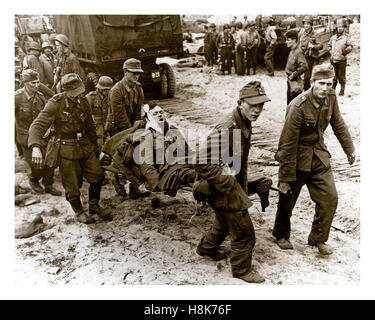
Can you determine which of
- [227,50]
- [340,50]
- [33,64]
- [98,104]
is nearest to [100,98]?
[98,104]

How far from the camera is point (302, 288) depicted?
336cm

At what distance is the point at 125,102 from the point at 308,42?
153 inches

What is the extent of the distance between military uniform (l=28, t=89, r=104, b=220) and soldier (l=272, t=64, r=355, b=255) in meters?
2.15

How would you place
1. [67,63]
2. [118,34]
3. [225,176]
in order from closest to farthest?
[225,176]
[67,63]
[118,34]

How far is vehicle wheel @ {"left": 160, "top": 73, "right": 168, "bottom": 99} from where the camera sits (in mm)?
9602

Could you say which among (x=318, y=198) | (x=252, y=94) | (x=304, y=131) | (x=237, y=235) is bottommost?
(x=237, y=235)

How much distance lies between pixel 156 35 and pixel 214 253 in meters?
6.30

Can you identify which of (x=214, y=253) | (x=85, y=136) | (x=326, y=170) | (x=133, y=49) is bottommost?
(x=214, y=253)

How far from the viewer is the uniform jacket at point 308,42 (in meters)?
6.94

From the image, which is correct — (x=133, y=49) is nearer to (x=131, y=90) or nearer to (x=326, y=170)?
(x=131, y=90)

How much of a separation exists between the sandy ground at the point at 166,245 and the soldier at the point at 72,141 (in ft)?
1.27

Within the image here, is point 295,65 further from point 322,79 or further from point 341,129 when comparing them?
point 322,79

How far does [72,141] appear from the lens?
4.31m

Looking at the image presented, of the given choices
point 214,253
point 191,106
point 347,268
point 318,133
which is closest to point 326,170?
point 318,133
